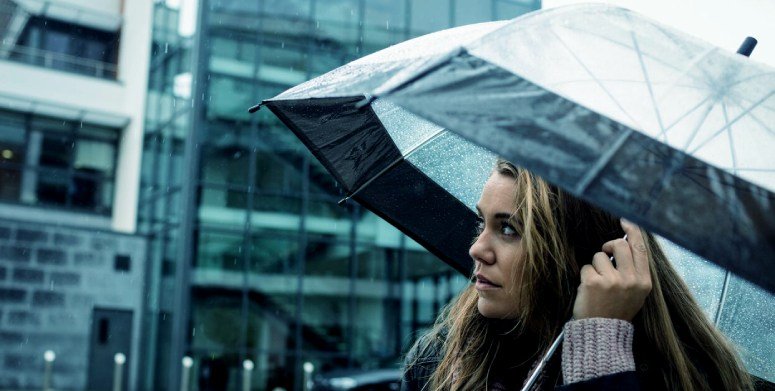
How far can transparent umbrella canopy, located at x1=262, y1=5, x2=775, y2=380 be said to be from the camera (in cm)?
166

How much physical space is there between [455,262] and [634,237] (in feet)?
3.45

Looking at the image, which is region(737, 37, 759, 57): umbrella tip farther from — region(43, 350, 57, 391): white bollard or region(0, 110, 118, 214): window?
region(0, 110, 118, 214): window

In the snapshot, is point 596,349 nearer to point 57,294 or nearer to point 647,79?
point 647,79

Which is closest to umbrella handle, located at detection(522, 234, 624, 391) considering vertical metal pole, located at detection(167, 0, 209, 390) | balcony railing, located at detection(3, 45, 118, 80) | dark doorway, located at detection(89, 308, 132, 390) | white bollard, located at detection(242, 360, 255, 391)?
white bollard, located at detection(242, 360, 255, 391)

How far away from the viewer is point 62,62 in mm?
24016

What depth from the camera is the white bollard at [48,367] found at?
21.0 meters

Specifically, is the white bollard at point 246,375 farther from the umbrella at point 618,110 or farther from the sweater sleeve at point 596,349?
the sweater sleeve at point 596,349

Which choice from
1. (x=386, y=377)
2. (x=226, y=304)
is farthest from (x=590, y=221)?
(x=226, y=304)

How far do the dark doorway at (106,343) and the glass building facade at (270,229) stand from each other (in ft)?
5.10

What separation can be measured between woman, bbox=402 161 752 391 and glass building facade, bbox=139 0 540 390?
16.8m

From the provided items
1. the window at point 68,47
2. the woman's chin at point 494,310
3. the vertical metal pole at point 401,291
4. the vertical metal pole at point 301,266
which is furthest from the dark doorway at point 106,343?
the woman's chin at point 494,310

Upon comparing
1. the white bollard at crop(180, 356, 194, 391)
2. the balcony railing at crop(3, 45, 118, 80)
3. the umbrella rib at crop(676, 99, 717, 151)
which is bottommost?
the white bollard at crop(180, 356, 194, 391)

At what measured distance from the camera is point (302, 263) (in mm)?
20219

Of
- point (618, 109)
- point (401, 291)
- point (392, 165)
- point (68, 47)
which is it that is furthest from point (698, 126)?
point (68, 47)
